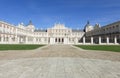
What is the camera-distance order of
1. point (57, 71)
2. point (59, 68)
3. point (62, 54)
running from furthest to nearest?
1. point (62, 54)
2. point (59, 68)
3. point (57, 71)

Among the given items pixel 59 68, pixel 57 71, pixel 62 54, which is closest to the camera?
pixel 57 71

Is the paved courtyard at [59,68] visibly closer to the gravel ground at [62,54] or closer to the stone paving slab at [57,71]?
the stone paving slab at [57,71]

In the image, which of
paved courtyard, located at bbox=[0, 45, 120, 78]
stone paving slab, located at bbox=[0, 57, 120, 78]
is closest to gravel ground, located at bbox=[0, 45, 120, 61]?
paved courtyard, located at bbox=[0, 45, 120, 78]

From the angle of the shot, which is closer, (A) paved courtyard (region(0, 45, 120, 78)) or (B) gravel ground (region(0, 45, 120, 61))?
(A) paved courtyard (region(0, 45, 120, 78))

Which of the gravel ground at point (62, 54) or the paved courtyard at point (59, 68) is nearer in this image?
the paved courtyard at point (59, 68)

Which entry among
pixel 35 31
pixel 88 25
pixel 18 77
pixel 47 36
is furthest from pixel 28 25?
pixel 18 77

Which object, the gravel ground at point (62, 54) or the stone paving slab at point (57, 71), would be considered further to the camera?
the gravel ground at point (62, 54)

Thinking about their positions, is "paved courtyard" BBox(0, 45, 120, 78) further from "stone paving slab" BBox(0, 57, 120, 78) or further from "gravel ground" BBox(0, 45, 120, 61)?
"gravel ground" BBox(0, 45, 120, 61)

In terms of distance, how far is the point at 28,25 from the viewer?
125 m

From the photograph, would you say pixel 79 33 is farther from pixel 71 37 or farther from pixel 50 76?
pixel 50 76

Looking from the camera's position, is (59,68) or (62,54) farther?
(62,54)

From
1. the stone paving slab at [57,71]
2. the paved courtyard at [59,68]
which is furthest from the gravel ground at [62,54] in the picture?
the stone paving slab at [57,71]

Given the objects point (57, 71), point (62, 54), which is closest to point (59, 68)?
point (57, 71)

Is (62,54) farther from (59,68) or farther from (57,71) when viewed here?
(57,71)
